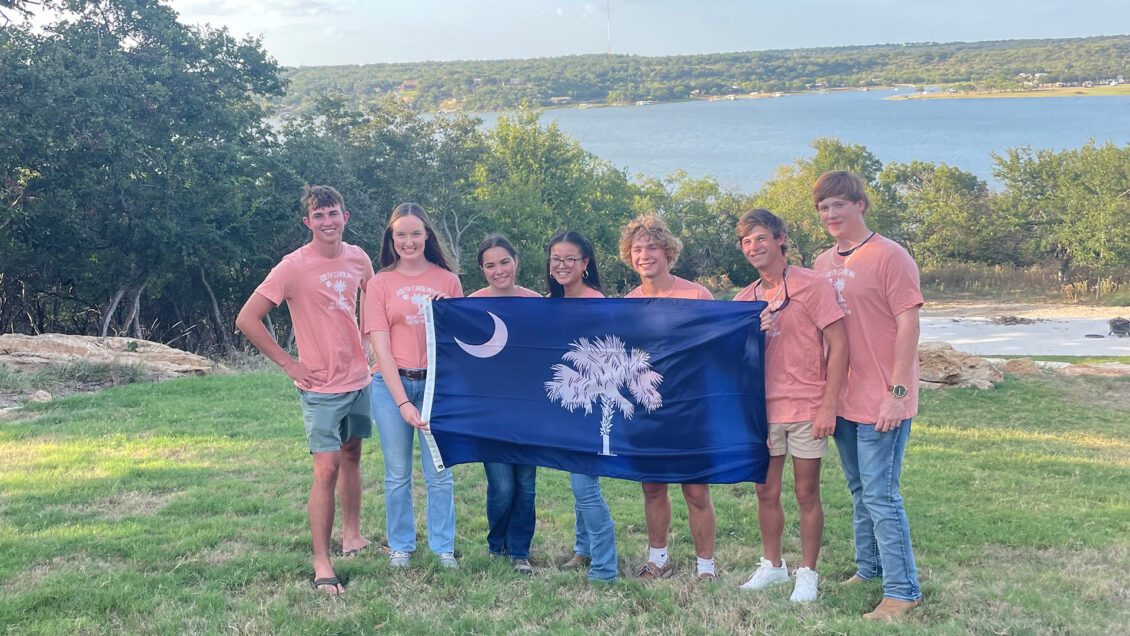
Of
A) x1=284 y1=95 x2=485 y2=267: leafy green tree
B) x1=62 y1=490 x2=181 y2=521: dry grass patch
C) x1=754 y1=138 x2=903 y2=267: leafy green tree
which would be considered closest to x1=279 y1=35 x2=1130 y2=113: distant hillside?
x1=754 y1=138 x2=903 y2=267: leafy green tree

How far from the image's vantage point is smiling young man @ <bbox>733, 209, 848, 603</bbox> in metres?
4.19

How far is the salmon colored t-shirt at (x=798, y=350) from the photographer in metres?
4.21

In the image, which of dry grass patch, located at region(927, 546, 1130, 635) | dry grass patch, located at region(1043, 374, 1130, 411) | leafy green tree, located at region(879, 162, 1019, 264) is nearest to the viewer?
dry grass patch, located at region(927, 546, 1130, 635)

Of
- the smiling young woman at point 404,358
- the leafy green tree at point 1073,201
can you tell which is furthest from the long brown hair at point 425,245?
the leafy green tree at point 1073,201

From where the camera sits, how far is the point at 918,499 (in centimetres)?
684

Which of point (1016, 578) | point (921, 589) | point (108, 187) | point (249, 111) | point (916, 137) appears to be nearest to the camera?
point (921, 589)

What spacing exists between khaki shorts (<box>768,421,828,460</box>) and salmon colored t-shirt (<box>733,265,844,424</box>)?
4 centimetres

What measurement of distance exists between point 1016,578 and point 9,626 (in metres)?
5.09

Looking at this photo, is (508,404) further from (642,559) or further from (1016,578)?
(1016,578)

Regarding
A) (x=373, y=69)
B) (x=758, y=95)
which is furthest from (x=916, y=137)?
(x=373, y=69)

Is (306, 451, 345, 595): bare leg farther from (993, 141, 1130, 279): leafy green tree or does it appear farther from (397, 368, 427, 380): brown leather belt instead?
(993, 141, 1130, 279): leafy green tree

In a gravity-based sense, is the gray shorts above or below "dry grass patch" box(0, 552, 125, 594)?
above

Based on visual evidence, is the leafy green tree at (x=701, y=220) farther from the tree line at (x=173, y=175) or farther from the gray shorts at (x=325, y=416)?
the gray shorts at (x=325, y=416)

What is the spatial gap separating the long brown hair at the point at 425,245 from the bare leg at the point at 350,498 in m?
1.08
